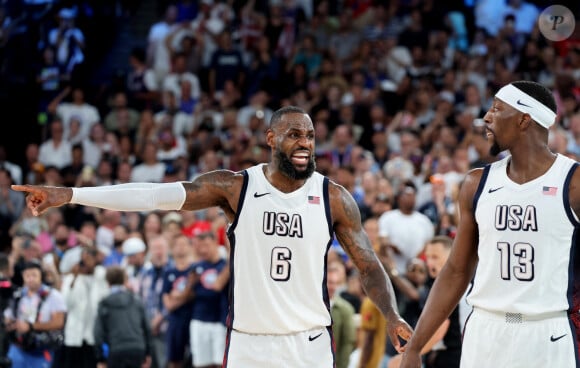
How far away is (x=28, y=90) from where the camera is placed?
1919 cm

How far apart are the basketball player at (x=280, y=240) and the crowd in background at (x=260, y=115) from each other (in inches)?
182

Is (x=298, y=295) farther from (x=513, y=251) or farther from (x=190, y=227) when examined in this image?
(x=190, y=227)

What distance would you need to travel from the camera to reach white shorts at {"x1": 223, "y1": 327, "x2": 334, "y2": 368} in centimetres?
641

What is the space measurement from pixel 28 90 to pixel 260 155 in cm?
538

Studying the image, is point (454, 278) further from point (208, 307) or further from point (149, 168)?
point (149, 168)

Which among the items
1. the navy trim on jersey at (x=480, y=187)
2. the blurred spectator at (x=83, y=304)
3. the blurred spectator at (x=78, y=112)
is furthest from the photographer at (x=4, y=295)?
the navy trim on jersey at (x=480, y=187)

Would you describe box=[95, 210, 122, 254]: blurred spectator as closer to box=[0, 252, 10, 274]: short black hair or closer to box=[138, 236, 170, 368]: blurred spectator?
box=[138, 236, 170, 368]: blurred spectator

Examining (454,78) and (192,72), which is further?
(192,72)

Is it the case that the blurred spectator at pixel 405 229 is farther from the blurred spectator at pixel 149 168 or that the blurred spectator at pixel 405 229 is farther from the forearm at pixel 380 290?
the forearm at pixel 380 290

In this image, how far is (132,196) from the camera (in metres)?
6.46

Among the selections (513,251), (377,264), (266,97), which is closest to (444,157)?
(266,97)

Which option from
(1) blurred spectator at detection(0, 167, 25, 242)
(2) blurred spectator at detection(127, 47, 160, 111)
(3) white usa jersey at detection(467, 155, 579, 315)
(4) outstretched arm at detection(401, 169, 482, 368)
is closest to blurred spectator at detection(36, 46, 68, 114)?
(2) blurred spectator at detection(127, 47, 160, 111)

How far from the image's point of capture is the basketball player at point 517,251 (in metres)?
5.54

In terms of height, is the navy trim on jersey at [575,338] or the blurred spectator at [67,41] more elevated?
the blurred spectator at [67,41]
